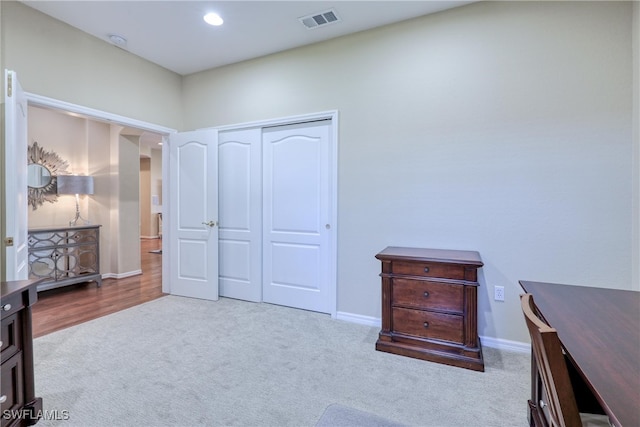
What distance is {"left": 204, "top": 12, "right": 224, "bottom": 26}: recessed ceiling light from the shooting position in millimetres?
2781

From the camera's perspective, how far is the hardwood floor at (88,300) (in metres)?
3.16

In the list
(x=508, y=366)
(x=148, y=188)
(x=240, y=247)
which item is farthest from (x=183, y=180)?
(x=148, y=188)

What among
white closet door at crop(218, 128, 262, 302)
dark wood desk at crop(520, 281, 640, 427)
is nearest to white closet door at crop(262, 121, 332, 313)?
white closet door at crop(218, 128, 262, 302)

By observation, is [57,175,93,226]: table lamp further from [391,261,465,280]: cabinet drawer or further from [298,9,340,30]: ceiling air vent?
[391,261,465,280]: cabinet drawer

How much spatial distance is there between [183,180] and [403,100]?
282 centimetres

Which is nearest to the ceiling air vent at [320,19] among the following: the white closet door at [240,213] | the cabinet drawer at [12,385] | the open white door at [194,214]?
the white closet door at [240,213]

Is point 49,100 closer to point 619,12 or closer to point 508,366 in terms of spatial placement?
point 508,366

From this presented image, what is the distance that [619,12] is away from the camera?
2.23 m

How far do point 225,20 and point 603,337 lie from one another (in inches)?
134

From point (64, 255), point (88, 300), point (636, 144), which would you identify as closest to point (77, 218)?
point (64, 255)

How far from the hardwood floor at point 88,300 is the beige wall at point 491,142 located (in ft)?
8.75

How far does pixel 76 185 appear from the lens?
4457mm

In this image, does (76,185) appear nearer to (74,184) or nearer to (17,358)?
(74,184)

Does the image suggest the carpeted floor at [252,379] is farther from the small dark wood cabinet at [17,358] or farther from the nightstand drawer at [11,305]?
the nightstand drawer at [11,305]
